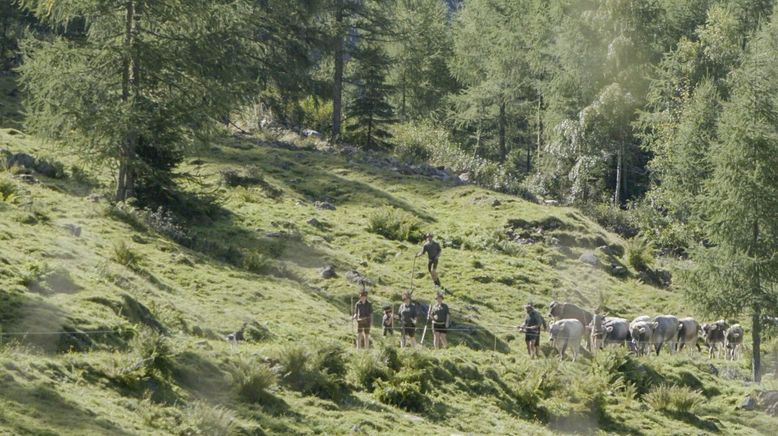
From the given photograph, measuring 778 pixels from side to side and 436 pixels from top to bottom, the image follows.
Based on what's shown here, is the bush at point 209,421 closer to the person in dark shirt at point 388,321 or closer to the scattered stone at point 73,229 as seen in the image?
the person in dark shirt at point 388,321

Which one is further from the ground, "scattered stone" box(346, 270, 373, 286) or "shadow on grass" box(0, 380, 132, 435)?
"shadow on grass" box(0, 380, 132, 435)

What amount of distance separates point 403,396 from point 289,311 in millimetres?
6069

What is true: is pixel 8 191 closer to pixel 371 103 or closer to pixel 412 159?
pixel 412 159

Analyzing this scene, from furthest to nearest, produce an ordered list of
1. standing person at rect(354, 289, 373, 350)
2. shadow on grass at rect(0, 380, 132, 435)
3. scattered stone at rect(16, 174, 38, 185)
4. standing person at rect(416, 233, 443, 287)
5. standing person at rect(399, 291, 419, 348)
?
standing person at rect(416, 233, 443, 287) < scattered stone at rect(16, 174, 38, 185) < standing person at rect(399, 291, 419, 348) < standing person at rect(354, 289, 373, 350) < shadow on grass at rect(0, 380, 132, 435)

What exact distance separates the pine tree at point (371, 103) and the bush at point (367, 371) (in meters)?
31.4

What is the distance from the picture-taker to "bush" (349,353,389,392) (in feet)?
74.3

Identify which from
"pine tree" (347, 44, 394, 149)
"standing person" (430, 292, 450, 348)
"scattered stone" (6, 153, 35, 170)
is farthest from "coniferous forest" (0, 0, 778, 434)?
"standing person" (430, 292, 450, 348)

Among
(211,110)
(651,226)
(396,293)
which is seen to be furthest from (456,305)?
(651,226)

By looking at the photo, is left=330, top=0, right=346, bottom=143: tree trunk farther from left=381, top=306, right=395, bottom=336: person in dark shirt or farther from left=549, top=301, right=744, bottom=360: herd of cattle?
left=381, top=306, right=395, bottom=336: person in dark shirt

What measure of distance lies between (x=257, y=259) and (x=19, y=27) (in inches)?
1269

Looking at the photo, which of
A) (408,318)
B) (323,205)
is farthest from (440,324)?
(323,205)

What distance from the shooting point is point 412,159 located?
5225 cm

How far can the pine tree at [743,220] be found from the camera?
105ft

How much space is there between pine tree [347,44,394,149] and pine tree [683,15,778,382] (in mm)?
23425
